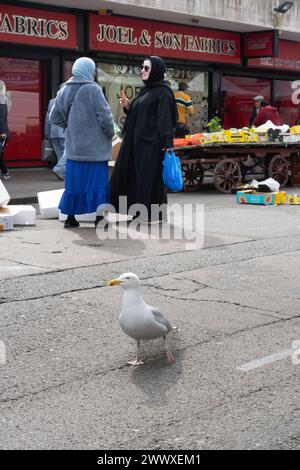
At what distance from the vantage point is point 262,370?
4688mm

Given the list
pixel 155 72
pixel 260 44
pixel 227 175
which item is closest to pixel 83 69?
pixel 155 72

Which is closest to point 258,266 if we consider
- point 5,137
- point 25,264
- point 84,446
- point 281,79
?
point 25,264

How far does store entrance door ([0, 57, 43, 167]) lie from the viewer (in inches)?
732

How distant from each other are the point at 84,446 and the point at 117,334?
177 cm

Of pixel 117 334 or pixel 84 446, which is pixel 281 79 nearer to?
pixel 117 334

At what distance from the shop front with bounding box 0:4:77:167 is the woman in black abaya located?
7.94 meters

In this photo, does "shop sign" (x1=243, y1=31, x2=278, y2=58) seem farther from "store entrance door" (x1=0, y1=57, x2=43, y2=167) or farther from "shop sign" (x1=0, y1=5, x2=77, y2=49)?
"store entrance door" (x1=0, y1=57, x2=43, y2=167)

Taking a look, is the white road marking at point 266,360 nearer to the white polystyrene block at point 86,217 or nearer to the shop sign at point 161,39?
the white polystyrene block at point 86,217

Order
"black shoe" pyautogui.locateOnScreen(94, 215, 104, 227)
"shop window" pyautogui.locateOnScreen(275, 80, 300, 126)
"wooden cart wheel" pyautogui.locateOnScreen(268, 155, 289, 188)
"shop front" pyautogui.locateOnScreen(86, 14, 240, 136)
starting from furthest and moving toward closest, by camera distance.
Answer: "shop window" pyautogui.locateOnScreen(275, 80, 300, 126) < "shop front" pyautogui.locateOnScreen(86, 14, 240, 136) < "wooden cart wheel" pyautogui.locateOnScreen(268, 155, 289, 188) < "black shoe" pyautogui.locateOnScreen(94, 215, 104, 227)

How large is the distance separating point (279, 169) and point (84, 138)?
311 inches

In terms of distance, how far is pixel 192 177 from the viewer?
15.7m

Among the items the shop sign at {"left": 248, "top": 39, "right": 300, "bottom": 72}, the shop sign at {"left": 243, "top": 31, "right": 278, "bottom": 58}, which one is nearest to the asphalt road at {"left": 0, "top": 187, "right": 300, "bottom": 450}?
the shop sign at {"left": 243, "top": 31, "right": 278, "bottom": 58}

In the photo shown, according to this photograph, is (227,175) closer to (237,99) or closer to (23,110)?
(23,110)

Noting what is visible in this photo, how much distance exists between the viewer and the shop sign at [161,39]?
19.6 meters
